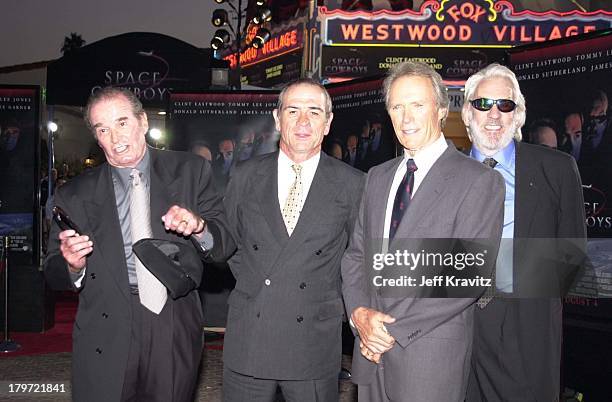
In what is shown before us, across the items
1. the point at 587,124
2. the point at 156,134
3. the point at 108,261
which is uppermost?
the point at 156,134

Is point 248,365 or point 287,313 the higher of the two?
point 287,313

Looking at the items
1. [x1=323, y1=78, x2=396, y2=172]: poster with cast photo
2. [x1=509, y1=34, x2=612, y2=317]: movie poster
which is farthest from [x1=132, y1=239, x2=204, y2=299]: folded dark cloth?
[x1=323, y1=78, x2=396, y2=172]: poster with cast photo

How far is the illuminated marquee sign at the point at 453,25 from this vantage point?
48.5 ft

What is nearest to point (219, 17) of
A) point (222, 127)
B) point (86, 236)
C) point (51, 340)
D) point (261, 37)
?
point (261, 37)

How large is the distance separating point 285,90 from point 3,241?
233 inches

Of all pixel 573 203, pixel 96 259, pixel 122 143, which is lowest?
pixel 96 259

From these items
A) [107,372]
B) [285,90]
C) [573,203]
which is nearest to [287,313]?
[107,372]

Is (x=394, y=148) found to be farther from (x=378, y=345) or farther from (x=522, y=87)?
(x=378, y=345)

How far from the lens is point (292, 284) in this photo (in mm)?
3334

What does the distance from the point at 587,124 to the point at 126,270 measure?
341 cm

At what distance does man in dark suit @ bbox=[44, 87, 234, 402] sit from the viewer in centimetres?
317

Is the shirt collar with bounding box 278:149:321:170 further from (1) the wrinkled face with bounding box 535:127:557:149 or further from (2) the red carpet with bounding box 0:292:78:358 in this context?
(2) the red carpet with bounding box 0:292:78:358

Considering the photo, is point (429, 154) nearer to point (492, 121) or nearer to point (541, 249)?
point (492, 121)

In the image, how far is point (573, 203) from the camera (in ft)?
11.9
